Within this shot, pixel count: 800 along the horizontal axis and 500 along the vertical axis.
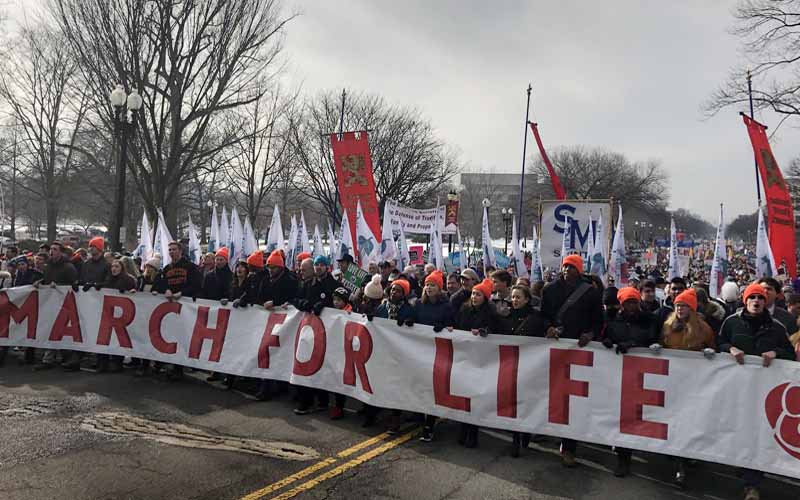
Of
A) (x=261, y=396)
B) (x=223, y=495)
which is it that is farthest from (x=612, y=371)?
(x=261, y=396)

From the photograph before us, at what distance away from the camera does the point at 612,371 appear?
5.46 metres

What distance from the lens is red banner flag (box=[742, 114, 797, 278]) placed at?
9.72m

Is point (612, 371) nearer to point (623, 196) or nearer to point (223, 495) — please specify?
point (223, 495)

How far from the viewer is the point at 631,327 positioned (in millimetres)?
5590

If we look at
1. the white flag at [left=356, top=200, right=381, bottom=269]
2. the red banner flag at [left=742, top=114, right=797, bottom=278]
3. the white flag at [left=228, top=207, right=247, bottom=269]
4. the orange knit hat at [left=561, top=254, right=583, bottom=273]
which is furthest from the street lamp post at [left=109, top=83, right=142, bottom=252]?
the red banner flag at [left=742, top=114, right=797, bottom=278]

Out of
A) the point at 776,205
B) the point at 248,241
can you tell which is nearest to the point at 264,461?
the point at 776,205

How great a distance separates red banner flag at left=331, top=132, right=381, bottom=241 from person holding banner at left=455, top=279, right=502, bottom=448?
7276mm

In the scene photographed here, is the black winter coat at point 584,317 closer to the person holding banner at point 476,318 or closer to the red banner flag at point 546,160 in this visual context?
the person holding banner at point 476,318

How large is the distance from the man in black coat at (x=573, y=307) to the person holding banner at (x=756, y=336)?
1.18m

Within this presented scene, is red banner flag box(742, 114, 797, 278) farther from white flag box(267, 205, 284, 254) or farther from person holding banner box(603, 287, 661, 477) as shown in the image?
white flag box(267, 205, 284, 254)

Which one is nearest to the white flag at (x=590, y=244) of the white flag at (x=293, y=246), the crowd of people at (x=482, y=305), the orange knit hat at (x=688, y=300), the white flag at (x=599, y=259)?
the white flag at (x=599, y=259)

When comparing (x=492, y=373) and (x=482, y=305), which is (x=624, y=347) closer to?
(x=492, y=373)

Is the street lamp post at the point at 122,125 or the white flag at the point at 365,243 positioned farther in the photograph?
the street lamp post at the point at 122,125

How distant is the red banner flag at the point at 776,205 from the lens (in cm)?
972
